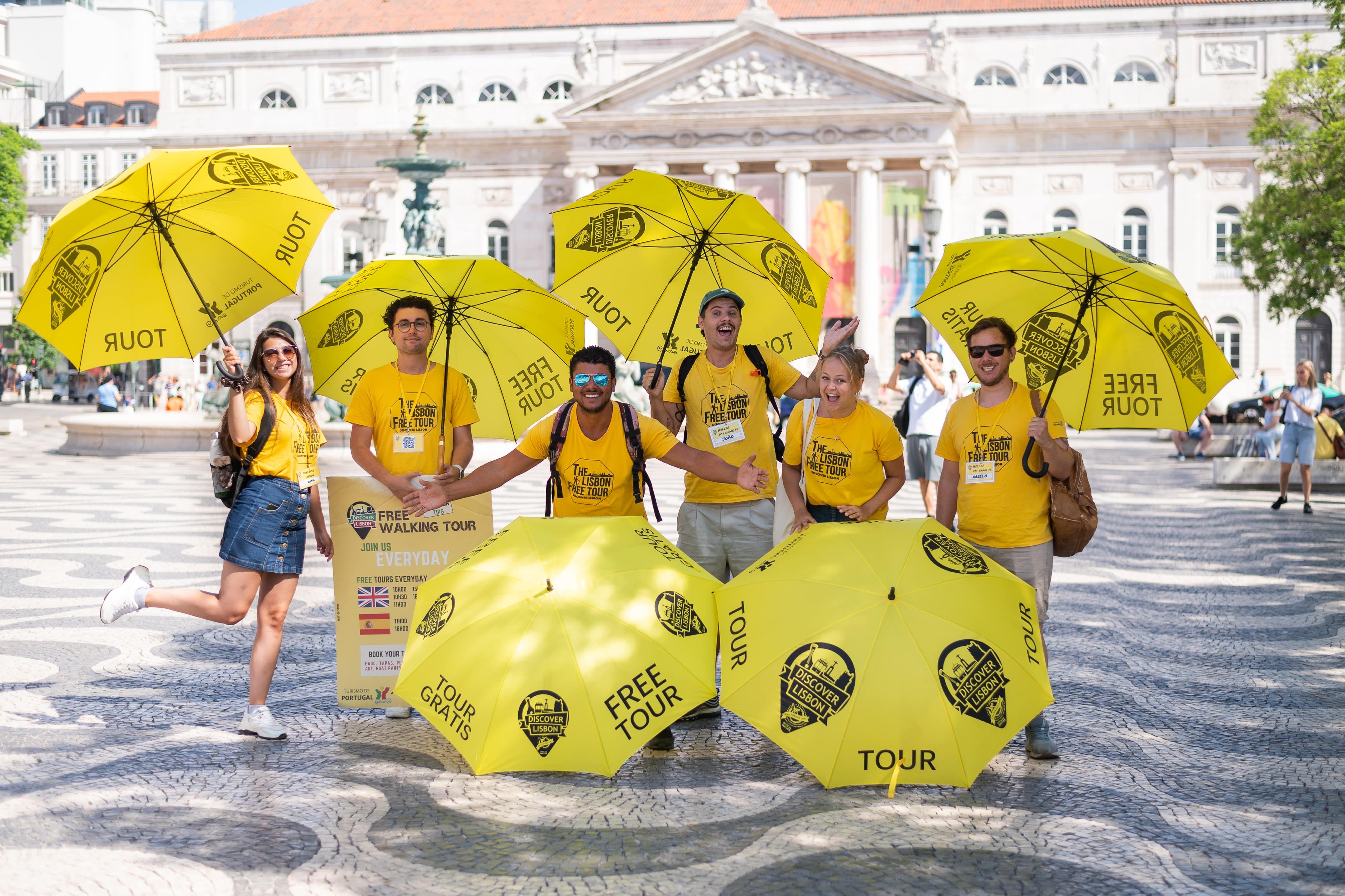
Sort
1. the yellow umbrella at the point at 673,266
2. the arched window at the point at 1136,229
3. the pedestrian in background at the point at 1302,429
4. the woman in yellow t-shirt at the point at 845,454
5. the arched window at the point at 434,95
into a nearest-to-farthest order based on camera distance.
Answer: the woman in yellow t-shirt at the point at 845,454 → the yellow umbrella at the point at 673,266 → the pedestrian in background at the point at 1302,429 → the arched window at the point at 1136,229 → the arched window at the point at 434,95

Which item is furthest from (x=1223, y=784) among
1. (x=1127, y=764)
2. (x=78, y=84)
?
(x=78, y=84)

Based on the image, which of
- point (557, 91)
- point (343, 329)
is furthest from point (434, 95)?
point (343, 329)

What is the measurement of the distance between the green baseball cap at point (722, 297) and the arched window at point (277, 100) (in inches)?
2199

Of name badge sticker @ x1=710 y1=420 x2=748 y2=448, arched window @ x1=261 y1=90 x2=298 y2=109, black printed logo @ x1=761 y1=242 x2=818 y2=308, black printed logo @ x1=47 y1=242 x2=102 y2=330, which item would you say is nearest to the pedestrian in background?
black printed logo @ x1=761 y1=242 x2=818 y2=308

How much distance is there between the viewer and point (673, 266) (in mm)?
6184

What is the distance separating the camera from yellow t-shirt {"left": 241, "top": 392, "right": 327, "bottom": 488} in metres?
5.53

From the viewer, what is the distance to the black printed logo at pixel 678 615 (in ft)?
16.0

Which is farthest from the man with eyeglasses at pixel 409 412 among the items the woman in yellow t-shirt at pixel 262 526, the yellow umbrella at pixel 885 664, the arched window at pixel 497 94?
the arched window at pixel 497 94

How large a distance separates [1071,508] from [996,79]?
169ft

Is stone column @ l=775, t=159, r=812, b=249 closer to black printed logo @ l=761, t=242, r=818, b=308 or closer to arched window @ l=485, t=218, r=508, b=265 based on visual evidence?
arched window @ l=485, t=218, r=508, b=265

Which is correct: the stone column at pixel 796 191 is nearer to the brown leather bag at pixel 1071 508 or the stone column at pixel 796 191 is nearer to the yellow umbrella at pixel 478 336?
the yellow umbrella at pixel 478 336

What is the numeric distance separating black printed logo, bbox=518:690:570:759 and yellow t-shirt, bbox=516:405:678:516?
1.04 meters

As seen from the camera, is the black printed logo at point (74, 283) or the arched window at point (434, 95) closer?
the black printed logo at point (74, 283)

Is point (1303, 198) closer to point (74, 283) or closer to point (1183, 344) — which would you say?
point (1183, 344)
